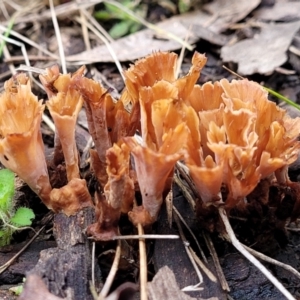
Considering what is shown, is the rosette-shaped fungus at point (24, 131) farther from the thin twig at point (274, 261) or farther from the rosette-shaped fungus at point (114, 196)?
the thin twig at point (274, 261)

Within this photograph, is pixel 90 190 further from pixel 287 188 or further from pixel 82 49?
pixel 82 49

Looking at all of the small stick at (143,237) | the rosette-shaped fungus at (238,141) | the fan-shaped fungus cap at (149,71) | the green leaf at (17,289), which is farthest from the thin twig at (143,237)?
the fan-shaped fungus cap at (149,71)

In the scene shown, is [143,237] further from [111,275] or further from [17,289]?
[17,289]

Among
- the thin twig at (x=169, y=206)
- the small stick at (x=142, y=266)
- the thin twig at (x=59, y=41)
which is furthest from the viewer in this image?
the thin twig at (x=59, y=41)

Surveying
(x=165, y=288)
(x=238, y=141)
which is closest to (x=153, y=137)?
(x=238, y=141)

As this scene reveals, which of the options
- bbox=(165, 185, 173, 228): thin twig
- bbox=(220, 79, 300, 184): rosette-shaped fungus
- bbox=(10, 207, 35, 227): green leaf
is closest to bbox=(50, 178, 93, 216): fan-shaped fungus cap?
bbox=(10, 207, 35, 227): green leaf

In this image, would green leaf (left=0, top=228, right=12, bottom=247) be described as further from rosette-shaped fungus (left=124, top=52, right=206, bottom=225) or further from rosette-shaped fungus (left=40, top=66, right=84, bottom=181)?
rosette-shaped fungus (left=124, top=52, right=206, bottom=225)

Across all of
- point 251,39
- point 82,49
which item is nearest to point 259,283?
point 251,39
